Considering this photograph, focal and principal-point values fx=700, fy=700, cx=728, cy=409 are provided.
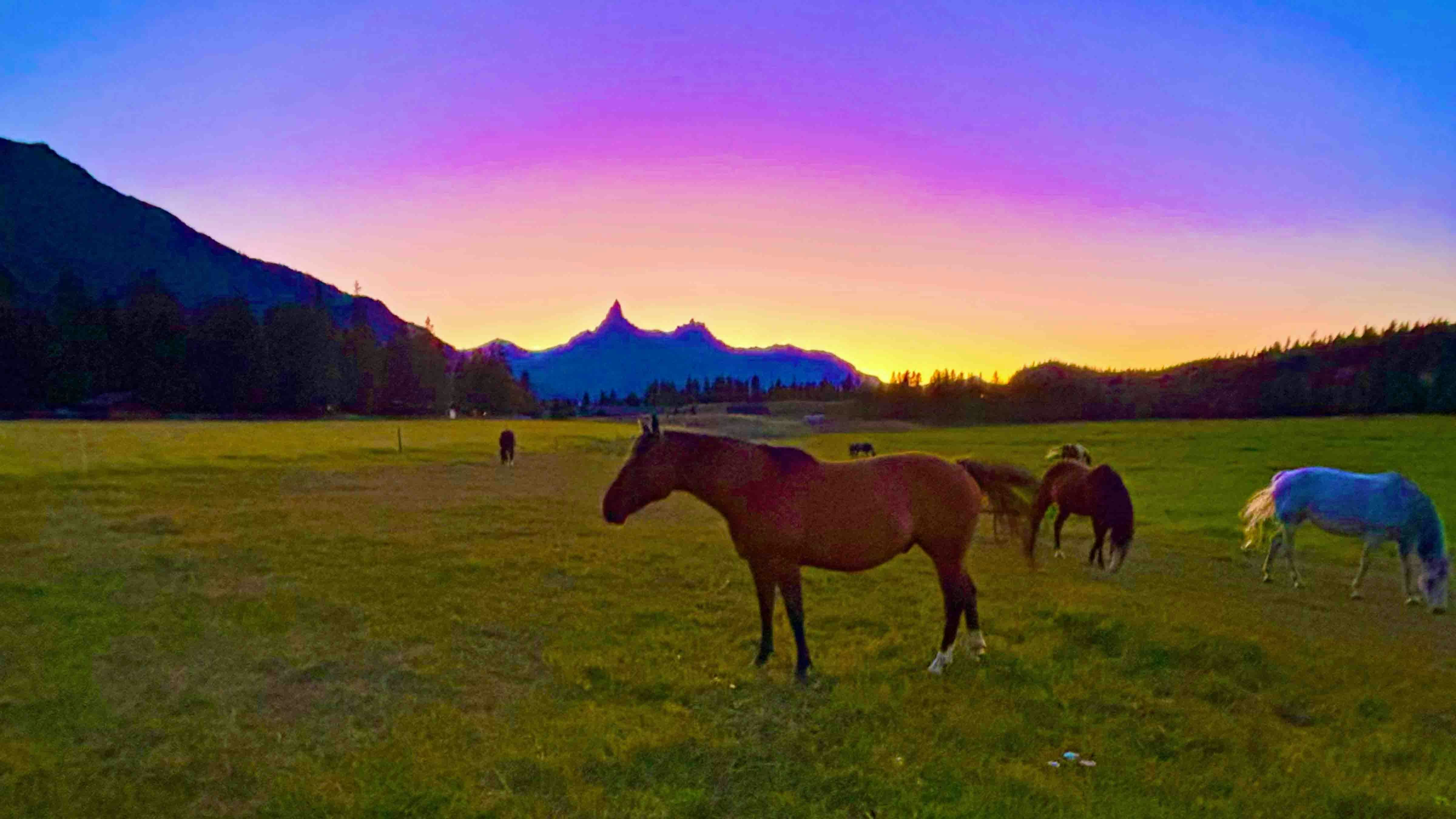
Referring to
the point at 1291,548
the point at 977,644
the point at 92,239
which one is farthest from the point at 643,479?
the point at 92,239

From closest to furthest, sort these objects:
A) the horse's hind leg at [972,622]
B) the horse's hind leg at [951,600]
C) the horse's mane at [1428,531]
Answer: the horse's hind leg at [951,600] < the horse's hind leg at [972,622] < the horse's mane at [1428,531]

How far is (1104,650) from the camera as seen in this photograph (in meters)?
7.16

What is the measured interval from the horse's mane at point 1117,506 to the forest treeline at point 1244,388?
55.0m

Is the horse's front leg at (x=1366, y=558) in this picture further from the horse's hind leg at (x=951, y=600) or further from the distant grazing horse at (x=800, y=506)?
the distant grazing horse at (x=800, y=506)

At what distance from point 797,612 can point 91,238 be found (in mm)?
221162

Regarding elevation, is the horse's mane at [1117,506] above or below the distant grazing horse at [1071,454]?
below

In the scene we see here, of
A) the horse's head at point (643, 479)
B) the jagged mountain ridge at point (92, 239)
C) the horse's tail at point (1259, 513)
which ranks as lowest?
the horse's tail at point (1259, 513)

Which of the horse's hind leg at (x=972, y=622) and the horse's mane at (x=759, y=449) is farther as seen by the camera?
the horse's hind leg at (x=972, y=622)

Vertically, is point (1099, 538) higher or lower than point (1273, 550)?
higher

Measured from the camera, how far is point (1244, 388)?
64.1m

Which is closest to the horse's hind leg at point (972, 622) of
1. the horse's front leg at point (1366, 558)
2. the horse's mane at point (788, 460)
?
the horse's mane at point (788, 460)

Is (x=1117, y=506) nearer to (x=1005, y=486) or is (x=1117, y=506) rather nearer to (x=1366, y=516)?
(x=1366, y=516)

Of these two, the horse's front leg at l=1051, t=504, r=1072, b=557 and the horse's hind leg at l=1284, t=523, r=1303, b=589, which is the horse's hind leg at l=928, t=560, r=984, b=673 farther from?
the horse's hind leg at l=1284, t=523, r=1303, b=589

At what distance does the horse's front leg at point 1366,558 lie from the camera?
10.3m
